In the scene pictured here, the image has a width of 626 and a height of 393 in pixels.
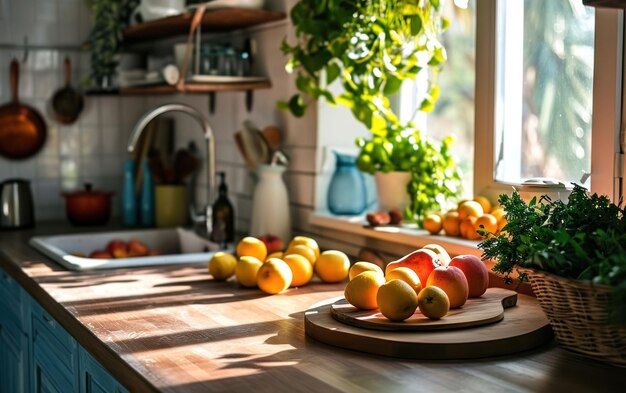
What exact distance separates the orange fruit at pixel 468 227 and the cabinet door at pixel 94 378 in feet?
2.97

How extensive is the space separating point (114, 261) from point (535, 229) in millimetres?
1334

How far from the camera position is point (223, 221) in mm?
2688

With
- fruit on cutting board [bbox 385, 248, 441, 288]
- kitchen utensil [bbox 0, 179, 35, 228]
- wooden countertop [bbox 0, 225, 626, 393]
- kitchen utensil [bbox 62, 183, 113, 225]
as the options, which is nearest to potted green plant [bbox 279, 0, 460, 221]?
wooden countertop [bbox 0, 225, 626, 393]

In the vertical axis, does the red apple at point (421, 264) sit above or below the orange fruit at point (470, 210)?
below

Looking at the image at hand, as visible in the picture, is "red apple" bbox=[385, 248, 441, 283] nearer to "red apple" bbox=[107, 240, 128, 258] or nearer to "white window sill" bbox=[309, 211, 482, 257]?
"white window sill" bbox=[309, 211, 482, 257]

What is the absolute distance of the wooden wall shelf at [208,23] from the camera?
2617 millimetres

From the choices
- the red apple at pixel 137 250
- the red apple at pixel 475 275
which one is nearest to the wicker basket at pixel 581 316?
the red apple at pixel 475 275

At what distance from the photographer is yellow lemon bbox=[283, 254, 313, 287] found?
6.66ft

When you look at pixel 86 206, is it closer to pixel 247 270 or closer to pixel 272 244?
pixel 272 244

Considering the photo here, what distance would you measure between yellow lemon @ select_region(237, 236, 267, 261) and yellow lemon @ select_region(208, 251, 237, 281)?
2.1 inches

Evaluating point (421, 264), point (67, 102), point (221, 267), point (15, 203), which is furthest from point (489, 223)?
point (67, 102)

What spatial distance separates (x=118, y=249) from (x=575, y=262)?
1.83m

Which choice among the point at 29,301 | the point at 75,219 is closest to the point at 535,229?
the point at 29,301

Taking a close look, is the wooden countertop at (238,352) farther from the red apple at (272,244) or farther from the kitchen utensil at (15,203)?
the kitchen utensil at (15,203)
